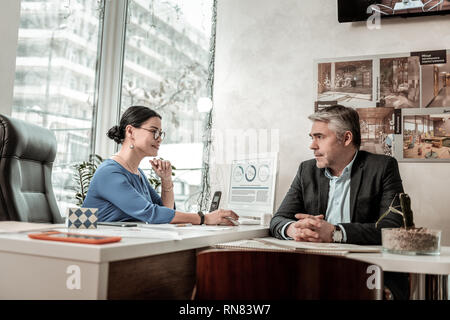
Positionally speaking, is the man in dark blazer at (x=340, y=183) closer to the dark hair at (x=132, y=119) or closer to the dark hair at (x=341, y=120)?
the dark hair at (x=341, y=120)

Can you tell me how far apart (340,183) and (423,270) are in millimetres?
800

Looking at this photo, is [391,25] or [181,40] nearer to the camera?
[391,25]

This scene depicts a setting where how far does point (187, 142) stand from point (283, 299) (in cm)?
221

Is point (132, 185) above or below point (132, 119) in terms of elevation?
below

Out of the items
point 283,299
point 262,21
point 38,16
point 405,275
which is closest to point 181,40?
point 262,21

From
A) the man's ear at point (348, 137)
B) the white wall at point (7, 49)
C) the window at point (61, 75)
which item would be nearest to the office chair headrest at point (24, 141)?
the white wall at point (7, 49)

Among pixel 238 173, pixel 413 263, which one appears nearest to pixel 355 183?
pixel 413 263

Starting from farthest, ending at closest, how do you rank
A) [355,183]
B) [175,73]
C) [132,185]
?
[175,73]
[132,185]
[355,183]

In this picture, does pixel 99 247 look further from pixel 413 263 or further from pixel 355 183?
pixel 355 183

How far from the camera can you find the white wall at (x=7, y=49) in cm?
224

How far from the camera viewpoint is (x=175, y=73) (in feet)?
10.5
